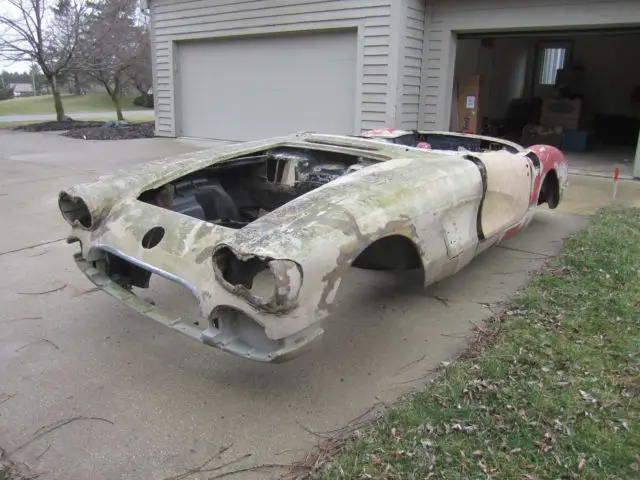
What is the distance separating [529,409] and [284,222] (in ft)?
4.63

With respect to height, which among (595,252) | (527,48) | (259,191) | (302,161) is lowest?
(595,252)

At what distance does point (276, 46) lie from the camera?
436 inches

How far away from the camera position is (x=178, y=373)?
283cm

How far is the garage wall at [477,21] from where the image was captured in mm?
7781

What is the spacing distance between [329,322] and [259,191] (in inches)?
51.9

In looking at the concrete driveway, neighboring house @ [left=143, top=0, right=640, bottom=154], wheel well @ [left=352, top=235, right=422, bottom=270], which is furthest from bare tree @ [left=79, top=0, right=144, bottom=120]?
wheel well @ [left=352, top=235, right=422, bottom=270]

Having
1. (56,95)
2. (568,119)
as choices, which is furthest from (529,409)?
(56,95)

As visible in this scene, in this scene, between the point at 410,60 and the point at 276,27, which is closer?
the point at 410,60

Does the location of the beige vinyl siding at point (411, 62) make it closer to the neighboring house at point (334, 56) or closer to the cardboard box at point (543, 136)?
the neighboring house at point (334, 56)

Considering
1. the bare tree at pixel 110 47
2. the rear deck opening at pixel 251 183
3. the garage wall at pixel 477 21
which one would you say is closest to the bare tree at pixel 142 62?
the bare tree at pixel 110 47

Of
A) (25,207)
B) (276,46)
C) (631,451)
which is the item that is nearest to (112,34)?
(276,46)

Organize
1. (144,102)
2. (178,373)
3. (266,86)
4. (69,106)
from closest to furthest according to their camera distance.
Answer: (178,373)
(266,86)
(69,106)
(144,102)

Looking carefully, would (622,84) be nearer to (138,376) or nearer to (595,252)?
(595,252)

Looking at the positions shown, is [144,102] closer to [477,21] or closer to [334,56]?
[334,56]
